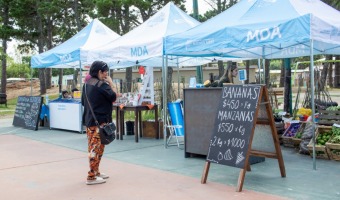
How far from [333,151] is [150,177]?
3.38 m

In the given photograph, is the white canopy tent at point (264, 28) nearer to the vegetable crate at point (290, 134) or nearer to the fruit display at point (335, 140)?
the fruit display at point (335, 140)

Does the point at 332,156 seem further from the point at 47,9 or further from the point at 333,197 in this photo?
the point at 47,9

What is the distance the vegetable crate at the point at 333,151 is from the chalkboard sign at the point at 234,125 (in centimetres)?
230

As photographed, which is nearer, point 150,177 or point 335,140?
point 150,177

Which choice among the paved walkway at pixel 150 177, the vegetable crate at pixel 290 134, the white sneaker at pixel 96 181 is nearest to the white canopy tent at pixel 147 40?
the paved walkway at pixel 150 177

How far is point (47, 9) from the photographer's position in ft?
88.0

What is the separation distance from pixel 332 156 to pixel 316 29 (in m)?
2.45

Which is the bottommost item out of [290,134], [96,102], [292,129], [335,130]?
[290,134]

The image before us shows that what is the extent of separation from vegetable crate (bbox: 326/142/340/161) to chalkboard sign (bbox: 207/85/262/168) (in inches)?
90.4

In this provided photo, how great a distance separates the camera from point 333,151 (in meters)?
7.27

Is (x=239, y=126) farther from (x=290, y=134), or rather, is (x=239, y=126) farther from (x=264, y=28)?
(x=290, y=134)

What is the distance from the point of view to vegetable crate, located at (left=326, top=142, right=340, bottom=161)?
718 cm

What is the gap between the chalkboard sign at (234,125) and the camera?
18.7ft

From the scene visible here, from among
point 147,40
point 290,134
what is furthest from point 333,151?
point 147,40
